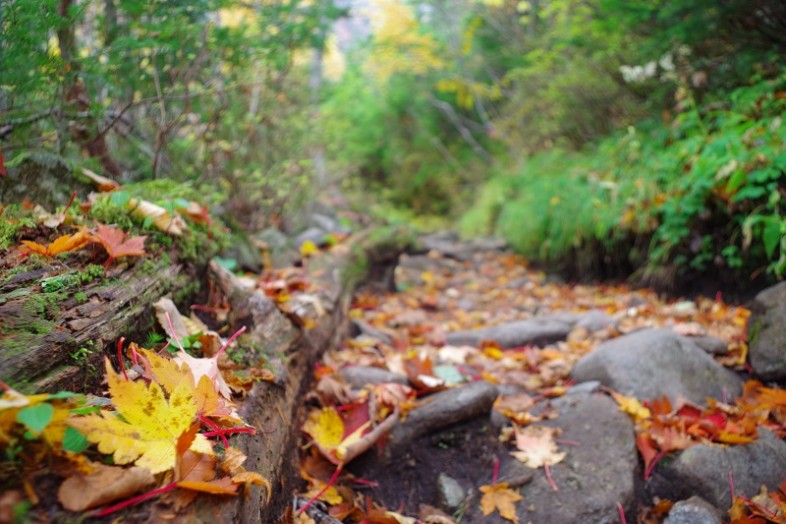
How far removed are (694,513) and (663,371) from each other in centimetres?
92

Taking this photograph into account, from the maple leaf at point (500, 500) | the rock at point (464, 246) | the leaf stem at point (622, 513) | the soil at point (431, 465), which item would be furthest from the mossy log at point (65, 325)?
the rock at point (464, 246)

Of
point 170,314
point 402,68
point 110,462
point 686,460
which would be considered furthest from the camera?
point 402,68

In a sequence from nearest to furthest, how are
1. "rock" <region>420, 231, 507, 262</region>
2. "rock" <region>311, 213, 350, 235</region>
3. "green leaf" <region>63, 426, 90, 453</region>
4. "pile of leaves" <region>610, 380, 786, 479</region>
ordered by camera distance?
"green leaf" <region>63, 426, 90, 453</region>, "pile of leaves" <region>610, 380, 786, 479</region>, "rock" <region>311, 213, 350, 235</region>, "rock" <region>420, 231, 507, 262</region>

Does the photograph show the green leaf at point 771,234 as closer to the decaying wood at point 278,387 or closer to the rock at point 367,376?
→ the rock at point 367,376

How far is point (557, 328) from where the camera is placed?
143 inches

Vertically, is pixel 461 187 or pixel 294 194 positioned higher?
pixel 294 194

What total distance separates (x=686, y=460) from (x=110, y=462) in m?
1.99

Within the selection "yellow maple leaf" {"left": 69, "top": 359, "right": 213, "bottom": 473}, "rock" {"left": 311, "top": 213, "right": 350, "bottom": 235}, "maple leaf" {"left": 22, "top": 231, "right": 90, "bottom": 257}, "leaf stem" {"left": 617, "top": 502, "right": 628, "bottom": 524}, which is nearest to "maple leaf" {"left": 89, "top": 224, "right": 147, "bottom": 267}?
"maple leaf" {"left": 22, "top": 231, "right": 90, "bottom": 257}

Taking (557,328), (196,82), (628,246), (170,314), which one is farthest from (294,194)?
(170,314)

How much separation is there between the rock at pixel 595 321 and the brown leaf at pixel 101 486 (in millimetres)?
3300

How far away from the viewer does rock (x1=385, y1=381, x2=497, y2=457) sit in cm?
202

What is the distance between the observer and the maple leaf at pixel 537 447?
6.49ft

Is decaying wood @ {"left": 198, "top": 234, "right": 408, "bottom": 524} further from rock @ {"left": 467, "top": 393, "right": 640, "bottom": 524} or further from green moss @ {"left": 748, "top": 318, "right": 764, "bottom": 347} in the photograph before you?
green moss @ {"left": 748, "top": 318, "right": 764, "bottom": 347}

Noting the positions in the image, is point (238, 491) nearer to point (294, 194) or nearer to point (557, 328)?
point (557, 328)
